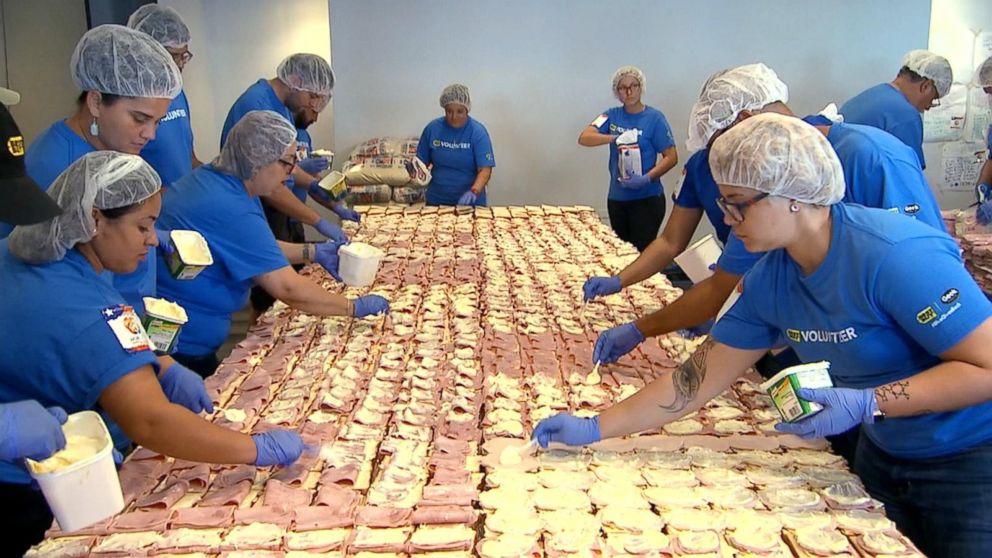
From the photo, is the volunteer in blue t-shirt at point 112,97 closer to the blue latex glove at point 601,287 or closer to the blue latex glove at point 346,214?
the blue latex glove at point 601,287

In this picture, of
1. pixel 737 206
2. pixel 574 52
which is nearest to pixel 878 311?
pixel 737 206

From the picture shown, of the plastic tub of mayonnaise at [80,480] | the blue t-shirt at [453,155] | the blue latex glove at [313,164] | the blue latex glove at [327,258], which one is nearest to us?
the plastic tub of mayonnaise at [80,480]

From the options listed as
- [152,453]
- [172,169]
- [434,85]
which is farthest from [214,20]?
[152,453]

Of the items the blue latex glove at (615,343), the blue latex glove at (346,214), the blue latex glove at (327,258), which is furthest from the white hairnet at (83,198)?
the blue latex glove at (346,214)

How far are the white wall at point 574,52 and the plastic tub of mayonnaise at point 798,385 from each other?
5788mm

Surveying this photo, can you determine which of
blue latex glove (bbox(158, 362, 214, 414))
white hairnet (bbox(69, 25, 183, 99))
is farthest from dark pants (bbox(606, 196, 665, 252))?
blue latex glove (bbox(158, 362, 214, 414))

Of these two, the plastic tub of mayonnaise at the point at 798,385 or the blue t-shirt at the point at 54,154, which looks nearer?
the plastic tub of mayonnaise at the point at 798,385

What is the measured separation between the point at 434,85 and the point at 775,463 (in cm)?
575

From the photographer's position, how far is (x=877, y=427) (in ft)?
6.09

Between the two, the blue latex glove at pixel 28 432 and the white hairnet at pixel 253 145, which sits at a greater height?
the white hairnet at pixel 253 145

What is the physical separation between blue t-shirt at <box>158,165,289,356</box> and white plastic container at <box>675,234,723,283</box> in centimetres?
144

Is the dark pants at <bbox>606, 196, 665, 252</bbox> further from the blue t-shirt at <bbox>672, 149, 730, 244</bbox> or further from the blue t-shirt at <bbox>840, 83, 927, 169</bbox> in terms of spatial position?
the blue t-shirt at <bbox>672, 149, 730, 244</bbox>

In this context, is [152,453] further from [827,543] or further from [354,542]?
[827,543]

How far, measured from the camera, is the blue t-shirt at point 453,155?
227 inches
